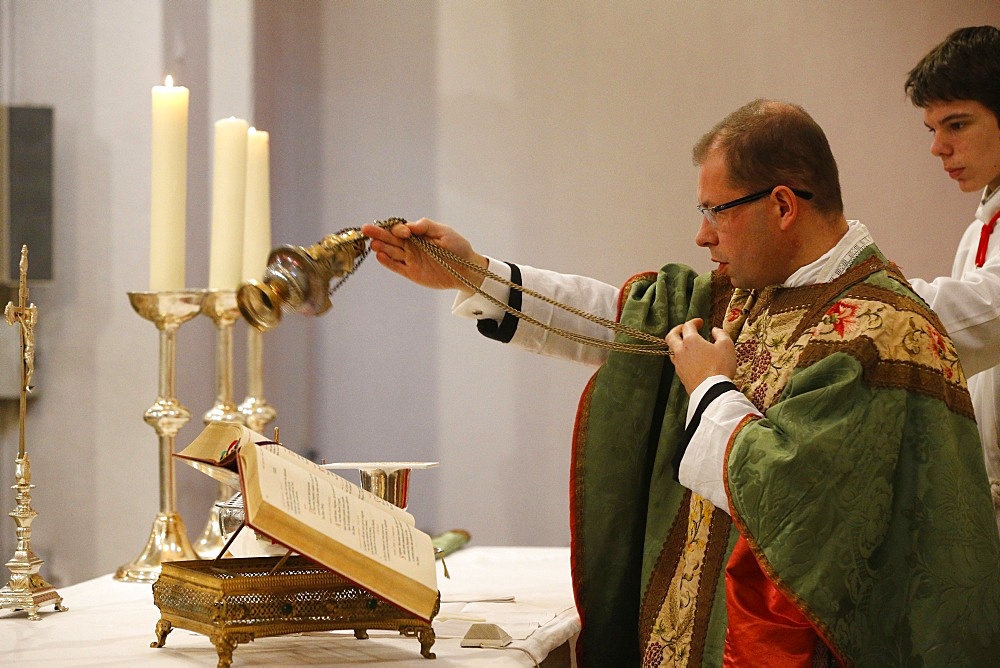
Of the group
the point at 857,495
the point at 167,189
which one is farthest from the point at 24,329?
the point at 857,495

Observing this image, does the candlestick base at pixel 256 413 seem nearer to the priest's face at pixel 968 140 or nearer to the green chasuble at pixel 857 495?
the green chasuble at pixel 857 495

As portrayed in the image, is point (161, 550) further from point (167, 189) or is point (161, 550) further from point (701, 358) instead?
point (701, 358)

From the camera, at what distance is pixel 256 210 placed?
8.41 ft

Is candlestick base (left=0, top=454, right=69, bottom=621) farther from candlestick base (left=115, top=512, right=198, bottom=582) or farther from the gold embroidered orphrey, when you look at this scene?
candlestick base (left=115, top=512, right=198, bottom=582)

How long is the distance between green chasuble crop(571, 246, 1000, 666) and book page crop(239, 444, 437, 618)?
1.85 ft

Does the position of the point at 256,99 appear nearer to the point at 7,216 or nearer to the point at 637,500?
the point at 7,216

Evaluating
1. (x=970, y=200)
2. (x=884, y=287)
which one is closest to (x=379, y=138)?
(x=970, y=200)

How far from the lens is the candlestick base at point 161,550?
7.32 ft

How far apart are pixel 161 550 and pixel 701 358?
1187 millimetres

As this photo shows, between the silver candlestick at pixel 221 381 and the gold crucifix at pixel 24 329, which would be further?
the silver candlestick at pixel 221 381

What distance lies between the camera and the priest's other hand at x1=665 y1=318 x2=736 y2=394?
1.92m

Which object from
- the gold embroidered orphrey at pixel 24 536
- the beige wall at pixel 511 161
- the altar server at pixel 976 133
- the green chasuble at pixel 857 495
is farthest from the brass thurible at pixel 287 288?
the beige wall at pixel 511 161

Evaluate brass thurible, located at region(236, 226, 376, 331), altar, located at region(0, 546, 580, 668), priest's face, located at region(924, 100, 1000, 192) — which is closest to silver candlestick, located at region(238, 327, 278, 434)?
altar, located at region(0, 546, 580, 668)

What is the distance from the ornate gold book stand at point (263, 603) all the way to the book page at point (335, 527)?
0.07 m
